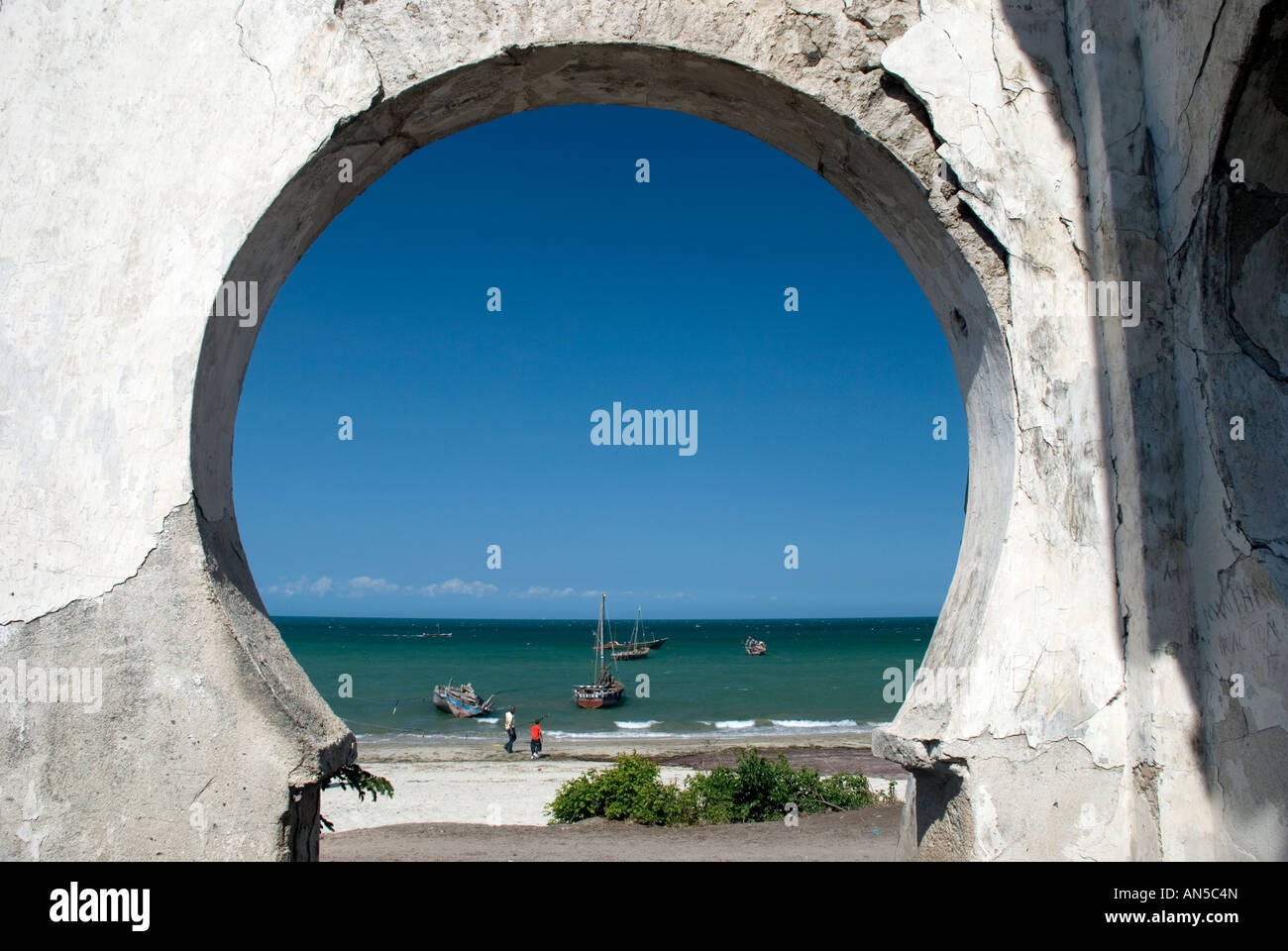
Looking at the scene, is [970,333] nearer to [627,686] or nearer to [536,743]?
[536,743]

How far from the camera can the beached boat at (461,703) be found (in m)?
31.5

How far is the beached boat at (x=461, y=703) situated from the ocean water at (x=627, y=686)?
455mm

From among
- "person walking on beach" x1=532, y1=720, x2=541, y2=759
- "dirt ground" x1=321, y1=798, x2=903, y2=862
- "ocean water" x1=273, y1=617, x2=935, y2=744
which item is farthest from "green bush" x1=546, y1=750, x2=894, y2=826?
"person walking on beach" x1=532, y1=720, x2=541, y2=759

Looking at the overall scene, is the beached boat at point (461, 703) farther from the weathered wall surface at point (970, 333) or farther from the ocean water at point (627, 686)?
the weathered wall surface at point (970, 333)

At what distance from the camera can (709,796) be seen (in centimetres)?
1078

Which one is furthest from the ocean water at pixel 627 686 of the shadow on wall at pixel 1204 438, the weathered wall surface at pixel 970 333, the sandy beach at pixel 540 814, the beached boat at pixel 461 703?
the shadow on wall at pixel 1204 438

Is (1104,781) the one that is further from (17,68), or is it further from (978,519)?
(17,68)

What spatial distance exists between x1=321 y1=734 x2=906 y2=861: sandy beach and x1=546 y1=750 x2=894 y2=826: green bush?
1.25 feet
